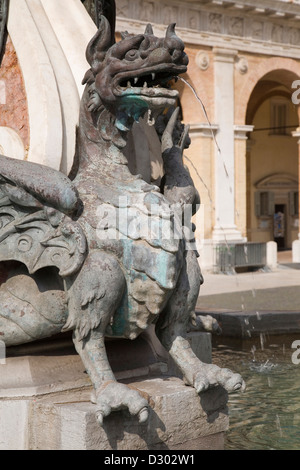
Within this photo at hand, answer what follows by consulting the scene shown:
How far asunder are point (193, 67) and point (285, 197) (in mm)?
9786

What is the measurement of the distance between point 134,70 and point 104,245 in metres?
0.64

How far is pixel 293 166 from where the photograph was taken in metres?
28.2

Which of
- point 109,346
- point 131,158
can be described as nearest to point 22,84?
point 131,158

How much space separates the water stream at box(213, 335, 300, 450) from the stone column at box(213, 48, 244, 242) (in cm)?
1222

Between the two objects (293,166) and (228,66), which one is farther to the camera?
Result: (293,166)

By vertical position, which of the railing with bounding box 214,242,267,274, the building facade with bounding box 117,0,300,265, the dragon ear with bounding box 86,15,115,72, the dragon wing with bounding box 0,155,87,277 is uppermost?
the building facade with bounding box 117,0,300,265

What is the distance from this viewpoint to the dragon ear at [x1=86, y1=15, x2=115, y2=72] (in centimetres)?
317

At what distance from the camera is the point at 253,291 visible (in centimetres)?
1224

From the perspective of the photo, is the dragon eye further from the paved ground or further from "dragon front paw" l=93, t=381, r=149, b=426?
the paved ground

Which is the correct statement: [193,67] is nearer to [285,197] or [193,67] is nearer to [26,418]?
[285,197]

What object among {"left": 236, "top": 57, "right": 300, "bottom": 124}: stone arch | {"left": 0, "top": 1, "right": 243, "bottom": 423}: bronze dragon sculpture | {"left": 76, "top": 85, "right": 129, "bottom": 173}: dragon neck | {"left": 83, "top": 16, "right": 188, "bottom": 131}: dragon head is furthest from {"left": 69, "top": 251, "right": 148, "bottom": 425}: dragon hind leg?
{"left": 236, "top": 57, "right": 300, "bottom": 124}: stone arch

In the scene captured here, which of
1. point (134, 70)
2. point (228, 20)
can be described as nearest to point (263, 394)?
point (134, 70)
